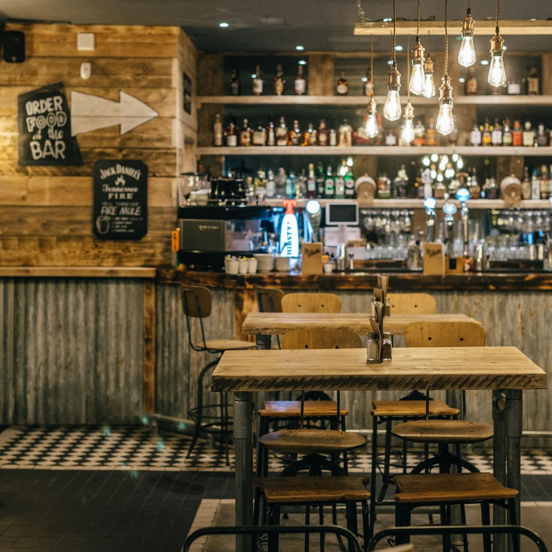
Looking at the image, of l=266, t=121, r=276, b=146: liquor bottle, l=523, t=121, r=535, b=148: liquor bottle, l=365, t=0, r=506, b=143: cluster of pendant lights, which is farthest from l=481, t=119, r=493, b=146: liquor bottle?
l=365, t=0, r=506, b=143: cluster of pendant lights

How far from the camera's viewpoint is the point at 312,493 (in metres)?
2.92

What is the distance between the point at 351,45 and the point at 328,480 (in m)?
5.17

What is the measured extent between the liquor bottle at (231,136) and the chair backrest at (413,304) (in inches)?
118

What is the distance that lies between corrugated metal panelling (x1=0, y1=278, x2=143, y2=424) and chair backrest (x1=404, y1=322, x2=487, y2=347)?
2.85 m

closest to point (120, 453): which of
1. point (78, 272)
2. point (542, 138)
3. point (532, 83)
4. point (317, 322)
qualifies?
point (78, 272)

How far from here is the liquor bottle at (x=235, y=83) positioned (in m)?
7.72

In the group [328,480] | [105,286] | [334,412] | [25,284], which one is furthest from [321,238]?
[328,480]

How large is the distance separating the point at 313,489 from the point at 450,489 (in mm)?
470

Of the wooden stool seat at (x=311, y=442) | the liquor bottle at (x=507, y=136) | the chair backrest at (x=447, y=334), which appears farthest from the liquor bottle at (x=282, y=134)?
the wooden stool seat at (x=311, y=442)

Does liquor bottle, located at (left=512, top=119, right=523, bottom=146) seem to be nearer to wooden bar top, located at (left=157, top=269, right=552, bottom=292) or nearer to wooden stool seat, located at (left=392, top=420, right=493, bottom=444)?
wooden bar top, located at (left=157, top=269, right=552, bottom=292)

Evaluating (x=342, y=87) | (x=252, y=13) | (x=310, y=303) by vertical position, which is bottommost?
(x=310, y=303)

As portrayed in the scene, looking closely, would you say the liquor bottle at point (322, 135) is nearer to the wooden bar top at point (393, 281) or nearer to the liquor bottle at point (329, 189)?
the liquor bottle at point (329, 189)

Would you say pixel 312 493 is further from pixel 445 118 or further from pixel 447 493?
pixel 445 118

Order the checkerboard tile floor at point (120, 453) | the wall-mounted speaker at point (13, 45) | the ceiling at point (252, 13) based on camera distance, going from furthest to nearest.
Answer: the wall-mounted speaker at point (13, 45), the ceiling at point (252, 13), the checkerboard tile floor at point (120, 453)
